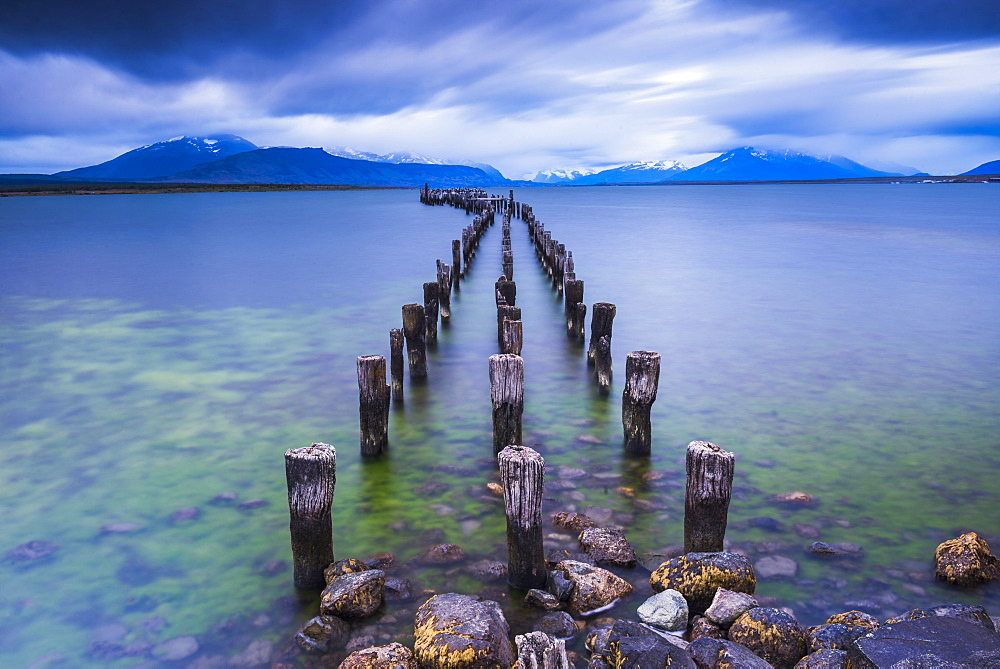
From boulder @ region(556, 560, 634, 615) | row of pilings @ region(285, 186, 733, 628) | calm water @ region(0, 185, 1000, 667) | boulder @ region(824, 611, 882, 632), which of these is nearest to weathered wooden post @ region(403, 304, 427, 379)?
row of pilings @ region(285, 186, 733, 628)

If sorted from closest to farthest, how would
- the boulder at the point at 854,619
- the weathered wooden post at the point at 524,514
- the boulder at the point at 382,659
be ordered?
the boulder at the point at 382,659
the boulder at the point at 854,619
the weathered wooden post at the point at 524,514

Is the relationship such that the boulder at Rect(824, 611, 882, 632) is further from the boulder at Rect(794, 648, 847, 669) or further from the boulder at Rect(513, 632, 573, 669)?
the boulder at Rect(513, 632, 573, 669)

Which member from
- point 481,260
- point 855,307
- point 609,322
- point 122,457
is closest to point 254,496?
point 122,457

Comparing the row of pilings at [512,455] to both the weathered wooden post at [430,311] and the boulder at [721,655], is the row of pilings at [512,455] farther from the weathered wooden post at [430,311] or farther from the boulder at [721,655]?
the boulder at [721,655]

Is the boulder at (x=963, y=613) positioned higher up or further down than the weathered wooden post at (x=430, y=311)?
further down

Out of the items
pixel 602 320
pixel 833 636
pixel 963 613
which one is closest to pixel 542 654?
pixel 833 636

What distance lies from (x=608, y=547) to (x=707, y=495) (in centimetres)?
108

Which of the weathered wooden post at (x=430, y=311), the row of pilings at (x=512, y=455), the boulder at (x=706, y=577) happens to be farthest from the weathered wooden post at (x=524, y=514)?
the weathered wooden post at (x=430, y=311)

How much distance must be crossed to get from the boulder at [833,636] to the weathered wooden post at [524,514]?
2107 millimetres

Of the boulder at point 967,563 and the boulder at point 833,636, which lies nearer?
the boulder at point 833,636

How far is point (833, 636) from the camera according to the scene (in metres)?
4.60

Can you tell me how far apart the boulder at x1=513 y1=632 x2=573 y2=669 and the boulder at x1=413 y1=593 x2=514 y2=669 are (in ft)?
1.86

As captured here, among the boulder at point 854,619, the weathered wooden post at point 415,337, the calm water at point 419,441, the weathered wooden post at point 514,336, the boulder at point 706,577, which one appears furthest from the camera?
the weathered wooden post at point 415,337

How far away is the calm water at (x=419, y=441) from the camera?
585cm
